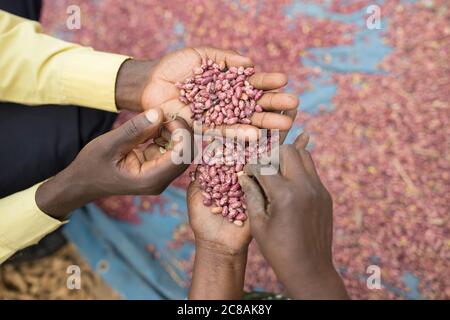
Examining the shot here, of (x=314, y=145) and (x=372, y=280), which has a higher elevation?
(x=314, y=145)

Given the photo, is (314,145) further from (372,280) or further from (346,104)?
(372,280)

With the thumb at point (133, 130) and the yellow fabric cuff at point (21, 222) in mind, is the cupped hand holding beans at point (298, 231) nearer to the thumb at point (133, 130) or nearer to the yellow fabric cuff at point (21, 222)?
the thumb at point (133, 130)

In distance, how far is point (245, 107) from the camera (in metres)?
1.67

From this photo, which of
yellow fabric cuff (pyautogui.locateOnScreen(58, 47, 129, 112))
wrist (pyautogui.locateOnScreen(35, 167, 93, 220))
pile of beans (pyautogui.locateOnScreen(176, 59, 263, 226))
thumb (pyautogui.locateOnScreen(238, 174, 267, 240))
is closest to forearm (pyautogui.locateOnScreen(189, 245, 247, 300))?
pile of beans (pyautogui.locateOnScreen(176, 59, 263, 226))

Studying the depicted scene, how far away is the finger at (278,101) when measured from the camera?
1622 mm

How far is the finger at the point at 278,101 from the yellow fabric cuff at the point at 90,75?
1.86 ft

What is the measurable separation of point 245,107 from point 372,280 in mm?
1018

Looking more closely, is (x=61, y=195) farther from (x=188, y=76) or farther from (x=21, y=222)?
(x=188, y=76)

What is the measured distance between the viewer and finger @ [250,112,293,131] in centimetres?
162

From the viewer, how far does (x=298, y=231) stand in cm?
123

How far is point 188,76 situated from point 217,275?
699 mm

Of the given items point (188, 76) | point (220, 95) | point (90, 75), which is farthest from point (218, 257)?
point (90, 75)

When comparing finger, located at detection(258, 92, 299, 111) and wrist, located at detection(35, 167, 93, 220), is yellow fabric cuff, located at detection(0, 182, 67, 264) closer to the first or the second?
wrist, located at detection(35, 167, 93, 220)
